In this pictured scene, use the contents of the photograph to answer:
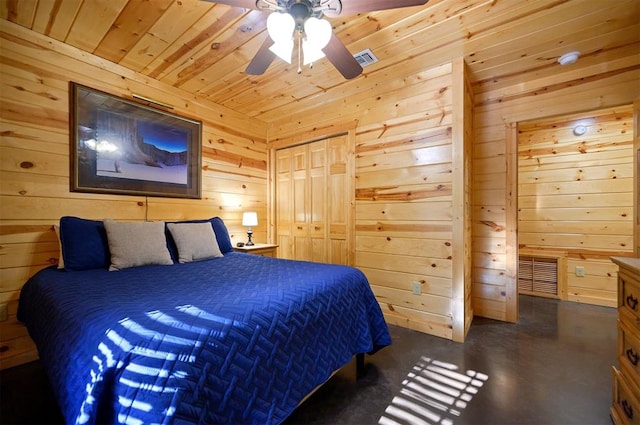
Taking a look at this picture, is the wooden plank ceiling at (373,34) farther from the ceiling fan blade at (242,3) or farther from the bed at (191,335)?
the bed at (191,335)

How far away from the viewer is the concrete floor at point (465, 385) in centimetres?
147

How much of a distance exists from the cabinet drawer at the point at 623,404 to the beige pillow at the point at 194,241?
9.02 feet

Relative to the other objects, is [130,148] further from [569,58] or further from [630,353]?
[569,58]

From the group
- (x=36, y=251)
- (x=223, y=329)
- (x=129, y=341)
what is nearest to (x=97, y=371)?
(x=129, y=341)

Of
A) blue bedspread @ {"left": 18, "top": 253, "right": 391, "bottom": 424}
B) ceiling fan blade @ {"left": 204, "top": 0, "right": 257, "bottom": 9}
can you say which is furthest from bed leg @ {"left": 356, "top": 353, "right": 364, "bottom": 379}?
ceiling fan blade @ {"left": 204, "top": 0, "right": 257, "bottom": 9}

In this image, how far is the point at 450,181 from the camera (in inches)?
95.8

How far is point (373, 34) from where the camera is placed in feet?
6.88

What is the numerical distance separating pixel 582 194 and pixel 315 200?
3434 millimetres

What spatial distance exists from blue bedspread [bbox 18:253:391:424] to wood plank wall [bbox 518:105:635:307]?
3398 millimetres

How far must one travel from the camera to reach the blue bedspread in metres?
0.82

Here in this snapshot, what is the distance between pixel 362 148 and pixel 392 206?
76 cm

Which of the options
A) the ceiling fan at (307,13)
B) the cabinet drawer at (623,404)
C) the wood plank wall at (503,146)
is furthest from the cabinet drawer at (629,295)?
the ceiling fan at (307,13)

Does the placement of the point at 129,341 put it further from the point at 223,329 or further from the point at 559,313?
the point at 559,313

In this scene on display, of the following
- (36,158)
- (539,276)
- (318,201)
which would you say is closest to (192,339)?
(36,158)
